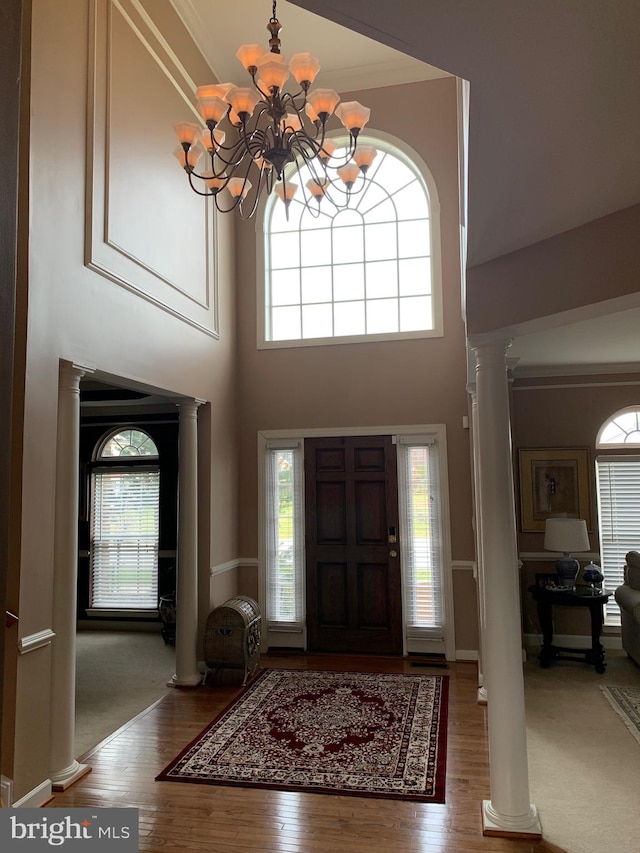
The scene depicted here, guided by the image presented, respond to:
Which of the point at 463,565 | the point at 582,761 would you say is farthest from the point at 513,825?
the point at 463,565

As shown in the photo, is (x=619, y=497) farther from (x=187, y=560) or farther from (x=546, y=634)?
(x=187, y=560)

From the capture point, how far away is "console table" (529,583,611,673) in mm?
5309

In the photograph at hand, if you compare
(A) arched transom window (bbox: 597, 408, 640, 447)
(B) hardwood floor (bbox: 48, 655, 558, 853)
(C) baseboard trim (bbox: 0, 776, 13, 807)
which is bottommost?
(B) hardwood floor (bbox: 48, 655, 558, 853)

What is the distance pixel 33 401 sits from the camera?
3293 millimetres

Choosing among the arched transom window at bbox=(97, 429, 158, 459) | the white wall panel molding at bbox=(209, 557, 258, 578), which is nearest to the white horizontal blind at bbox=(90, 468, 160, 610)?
the arched transom window at bbox=(97, 429, 158, 459)

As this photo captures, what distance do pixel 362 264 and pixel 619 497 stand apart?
356 cm

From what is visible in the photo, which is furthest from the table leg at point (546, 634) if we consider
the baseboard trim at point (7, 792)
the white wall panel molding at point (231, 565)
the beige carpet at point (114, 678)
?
the baseboard trim at point (7, 792)

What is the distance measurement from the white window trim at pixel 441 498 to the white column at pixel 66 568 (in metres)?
2.77

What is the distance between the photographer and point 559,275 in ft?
9.39

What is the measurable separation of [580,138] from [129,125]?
3537mm

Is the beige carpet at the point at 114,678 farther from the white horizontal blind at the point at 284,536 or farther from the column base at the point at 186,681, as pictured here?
the white horizontal blind at the point at 284,536

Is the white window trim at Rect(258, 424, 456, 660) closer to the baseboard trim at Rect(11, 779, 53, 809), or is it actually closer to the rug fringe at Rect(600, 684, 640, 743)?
the rug fringe at Rect(600, 684, 640, 743)

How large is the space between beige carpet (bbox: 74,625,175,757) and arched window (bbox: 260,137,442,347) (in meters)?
3.50

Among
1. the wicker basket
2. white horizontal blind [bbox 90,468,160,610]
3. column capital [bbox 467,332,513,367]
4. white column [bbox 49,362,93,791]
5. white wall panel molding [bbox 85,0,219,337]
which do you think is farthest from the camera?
white horizontal blind [bbox 90,468,160,610]
